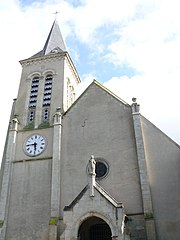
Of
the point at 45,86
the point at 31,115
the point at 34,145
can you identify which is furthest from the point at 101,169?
the point at 45,86

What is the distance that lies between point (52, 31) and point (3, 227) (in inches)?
753

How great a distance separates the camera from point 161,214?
1386 centimetres

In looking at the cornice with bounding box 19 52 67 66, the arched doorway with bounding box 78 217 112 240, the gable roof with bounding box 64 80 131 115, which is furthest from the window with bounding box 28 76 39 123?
the arched doorway with bounding box 78 217 112 240

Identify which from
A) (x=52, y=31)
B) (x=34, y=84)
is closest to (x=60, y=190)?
(x=34, y=84)

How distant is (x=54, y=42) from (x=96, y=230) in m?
17.6

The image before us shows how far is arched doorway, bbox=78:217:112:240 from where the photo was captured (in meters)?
14.2

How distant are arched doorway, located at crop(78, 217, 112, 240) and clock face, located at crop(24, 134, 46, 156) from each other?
18.5ft

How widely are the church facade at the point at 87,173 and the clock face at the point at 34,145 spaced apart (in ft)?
0.21

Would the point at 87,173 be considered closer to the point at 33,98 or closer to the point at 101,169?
the point at 101,169

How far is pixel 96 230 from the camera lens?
1450 centimetres

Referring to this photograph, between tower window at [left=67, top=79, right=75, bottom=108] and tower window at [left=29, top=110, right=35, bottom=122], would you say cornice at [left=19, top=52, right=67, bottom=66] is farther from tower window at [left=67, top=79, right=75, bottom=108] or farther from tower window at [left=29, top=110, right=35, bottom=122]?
tower window at [left=29, top=110, right=35, bottom=122]

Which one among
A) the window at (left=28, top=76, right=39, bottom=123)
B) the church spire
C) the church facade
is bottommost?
the church facade

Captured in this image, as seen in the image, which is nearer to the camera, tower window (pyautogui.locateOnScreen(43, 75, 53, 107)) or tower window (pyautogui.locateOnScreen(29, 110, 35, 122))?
tower window (pyautogui.locateOnScreen(29, 110, 35, 122))

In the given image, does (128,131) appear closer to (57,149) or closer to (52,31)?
(57,149)
